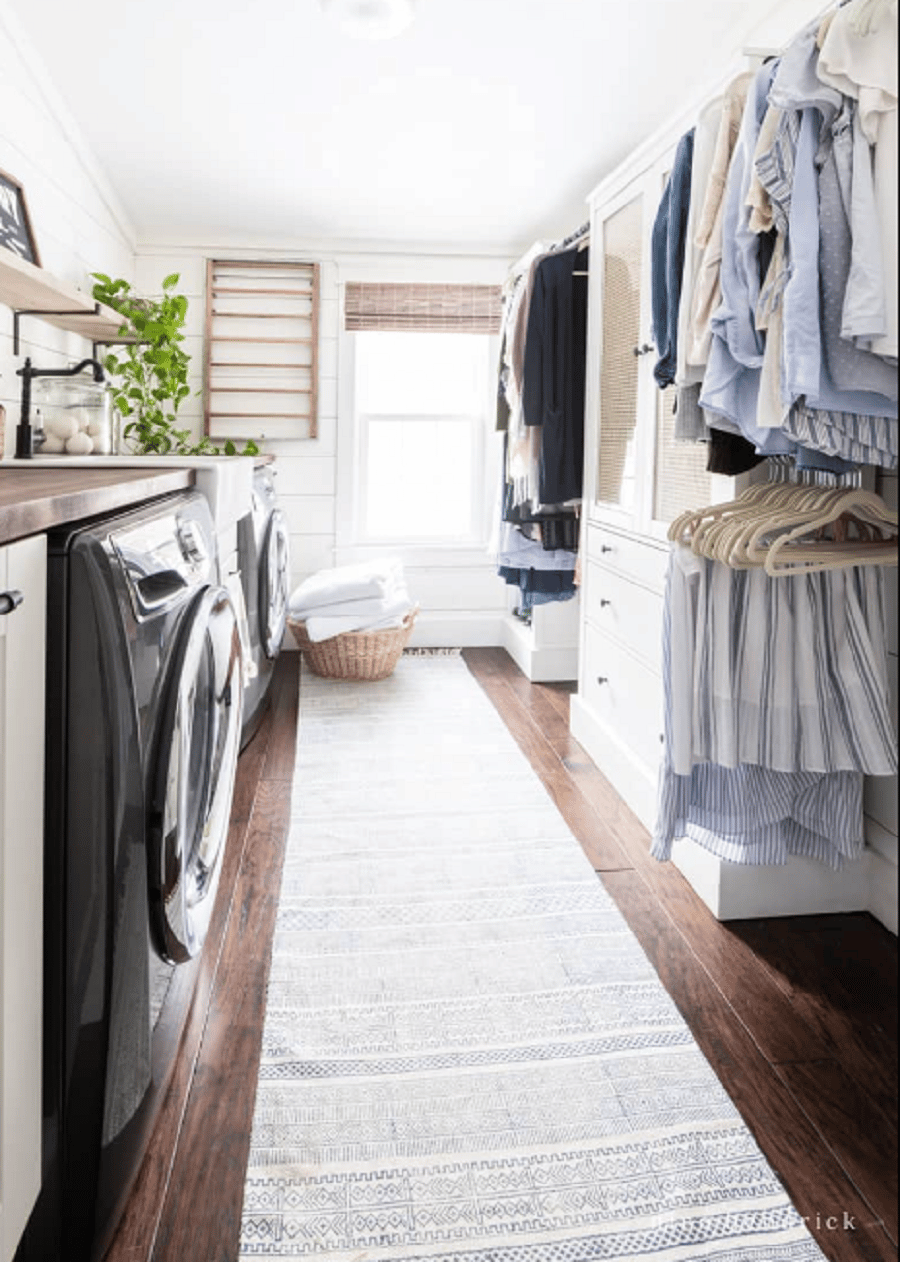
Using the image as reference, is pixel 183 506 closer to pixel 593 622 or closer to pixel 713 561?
pixel 713 561

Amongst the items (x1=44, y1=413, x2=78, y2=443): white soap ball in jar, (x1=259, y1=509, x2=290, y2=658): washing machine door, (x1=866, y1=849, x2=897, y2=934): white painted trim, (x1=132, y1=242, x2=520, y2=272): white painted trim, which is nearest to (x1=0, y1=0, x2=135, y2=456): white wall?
(x1=44, y1=413, x2=78, y2=443): white soap ball in jar

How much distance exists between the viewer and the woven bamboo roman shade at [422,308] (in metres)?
4.79

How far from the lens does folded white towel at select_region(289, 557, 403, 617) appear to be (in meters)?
4.18

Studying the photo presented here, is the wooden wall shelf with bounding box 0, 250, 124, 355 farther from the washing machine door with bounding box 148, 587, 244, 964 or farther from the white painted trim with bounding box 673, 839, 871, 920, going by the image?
the white painted trim with bounding box 673, 839, 871, 920

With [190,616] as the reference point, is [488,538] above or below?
above

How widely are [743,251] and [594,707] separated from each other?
6.14 ft

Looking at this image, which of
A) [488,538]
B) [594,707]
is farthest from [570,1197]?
[488,538]

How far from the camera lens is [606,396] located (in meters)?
3.09

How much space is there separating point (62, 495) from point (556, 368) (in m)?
2.60

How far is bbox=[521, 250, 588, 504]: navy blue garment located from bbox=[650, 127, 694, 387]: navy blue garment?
123 cm

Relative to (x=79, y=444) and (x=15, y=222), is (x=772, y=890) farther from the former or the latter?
(x=15, y=222)

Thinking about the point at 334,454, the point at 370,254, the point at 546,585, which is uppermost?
the point at 370,254

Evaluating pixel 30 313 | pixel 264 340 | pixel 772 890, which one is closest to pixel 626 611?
pixel 772 890

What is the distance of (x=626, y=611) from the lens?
9.29 feet
